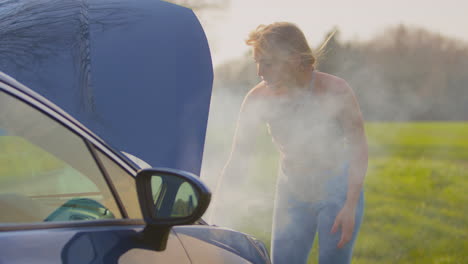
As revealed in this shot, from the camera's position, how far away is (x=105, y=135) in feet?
11.4

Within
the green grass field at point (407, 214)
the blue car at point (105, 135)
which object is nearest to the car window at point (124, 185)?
the blue car at point (105, 135)

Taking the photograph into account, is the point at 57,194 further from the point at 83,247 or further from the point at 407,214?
the point at 407,214

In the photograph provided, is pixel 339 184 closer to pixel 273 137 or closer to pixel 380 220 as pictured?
pixel 273 137

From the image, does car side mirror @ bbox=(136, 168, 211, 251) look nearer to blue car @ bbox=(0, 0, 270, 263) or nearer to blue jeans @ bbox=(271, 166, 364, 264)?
blue car @ bbox=(0, 0, 270, 263)

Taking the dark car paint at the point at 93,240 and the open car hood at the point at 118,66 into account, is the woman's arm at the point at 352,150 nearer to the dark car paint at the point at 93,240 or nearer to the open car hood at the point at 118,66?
the open car hood at the point at 118,66

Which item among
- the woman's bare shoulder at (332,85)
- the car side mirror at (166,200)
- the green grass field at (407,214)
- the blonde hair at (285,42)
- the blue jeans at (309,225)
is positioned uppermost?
the blonde hair at (285,42)

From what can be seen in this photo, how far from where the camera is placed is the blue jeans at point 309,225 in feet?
11.9

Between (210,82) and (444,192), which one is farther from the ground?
(210,82)

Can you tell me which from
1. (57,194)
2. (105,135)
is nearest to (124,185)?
(57,194)

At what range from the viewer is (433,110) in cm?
3141

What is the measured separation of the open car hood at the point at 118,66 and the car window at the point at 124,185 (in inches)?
51.0

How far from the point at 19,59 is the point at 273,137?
4.72 ft

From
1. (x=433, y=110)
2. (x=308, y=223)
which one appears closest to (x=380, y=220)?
(x=308, y=223)

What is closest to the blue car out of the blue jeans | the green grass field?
the blue jeans
